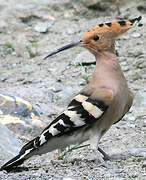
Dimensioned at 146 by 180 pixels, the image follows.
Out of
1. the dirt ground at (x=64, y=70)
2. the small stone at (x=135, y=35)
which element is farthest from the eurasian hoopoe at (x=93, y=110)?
the small stone at (x=135, y=35)

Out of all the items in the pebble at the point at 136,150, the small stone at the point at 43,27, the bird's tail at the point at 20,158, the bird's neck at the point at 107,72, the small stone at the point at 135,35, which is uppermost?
the bird's neck at the point at 107,72

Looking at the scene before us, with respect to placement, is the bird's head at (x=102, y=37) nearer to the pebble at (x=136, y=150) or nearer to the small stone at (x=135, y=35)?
the pebble at (x=136, y=150)

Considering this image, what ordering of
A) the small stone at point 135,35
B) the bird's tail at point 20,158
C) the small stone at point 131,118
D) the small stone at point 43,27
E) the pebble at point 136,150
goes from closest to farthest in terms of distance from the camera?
the bird's tail at point 20,158
the pebble at point 136,150
the small stone at point 131,118
the small stone at point 135,35
the small stone at point 43,27

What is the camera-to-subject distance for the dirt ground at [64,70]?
3189mm

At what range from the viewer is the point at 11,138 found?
3846 millimetres

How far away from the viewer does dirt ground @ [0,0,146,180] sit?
3189 mm

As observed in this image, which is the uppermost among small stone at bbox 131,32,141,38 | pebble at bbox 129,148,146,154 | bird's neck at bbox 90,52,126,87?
bird's neck at bbox 90,52,126,87

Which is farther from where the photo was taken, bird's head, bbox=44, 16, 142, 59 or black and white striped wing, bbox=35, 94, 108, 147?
bird's head, bbox=44, 16, 142, 59

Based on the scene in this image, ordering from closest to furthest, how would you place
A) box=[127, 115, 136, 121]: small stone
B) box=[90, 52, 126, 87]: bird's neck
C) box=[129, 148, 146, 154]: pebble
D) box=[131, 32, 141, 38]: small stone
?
box=[90, 52, 126, 87]: bird's neck
box=[129, 148, 146, 154]: pebble
box=[127, 115, 136, 121]: small stone
box=[131, 32, 141, 38]: small stone

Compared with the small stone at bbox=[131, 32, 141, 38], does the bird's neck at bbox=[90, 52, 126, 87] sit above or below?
above

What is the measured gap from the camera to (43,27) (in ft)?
20.9

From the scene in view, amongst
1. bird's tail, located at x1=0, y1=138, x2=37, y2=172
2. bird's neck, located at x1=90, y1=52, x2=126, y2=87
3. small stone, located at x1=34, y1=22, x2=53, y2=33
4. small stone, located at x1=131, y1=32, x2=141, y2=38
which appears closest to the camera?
bird's tail, located at x1=0, y1=138, x2=37, y2=172

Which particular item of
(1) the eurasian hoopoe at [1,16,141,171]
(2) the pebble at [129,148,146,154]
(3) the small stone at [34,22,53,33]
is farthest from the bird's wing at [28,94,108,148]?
(3) the small stone at [34,22,53,33]

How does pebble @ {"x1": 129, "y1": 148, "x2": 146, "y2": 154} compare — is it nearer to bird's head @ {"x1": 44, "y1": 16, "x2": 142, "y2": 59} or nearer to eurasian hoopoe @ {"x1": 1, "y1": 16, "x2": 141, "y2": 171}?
eurasian hoopoe @ {"x1": 1, "y1": 16, "x2": 141, "y2": 171}
